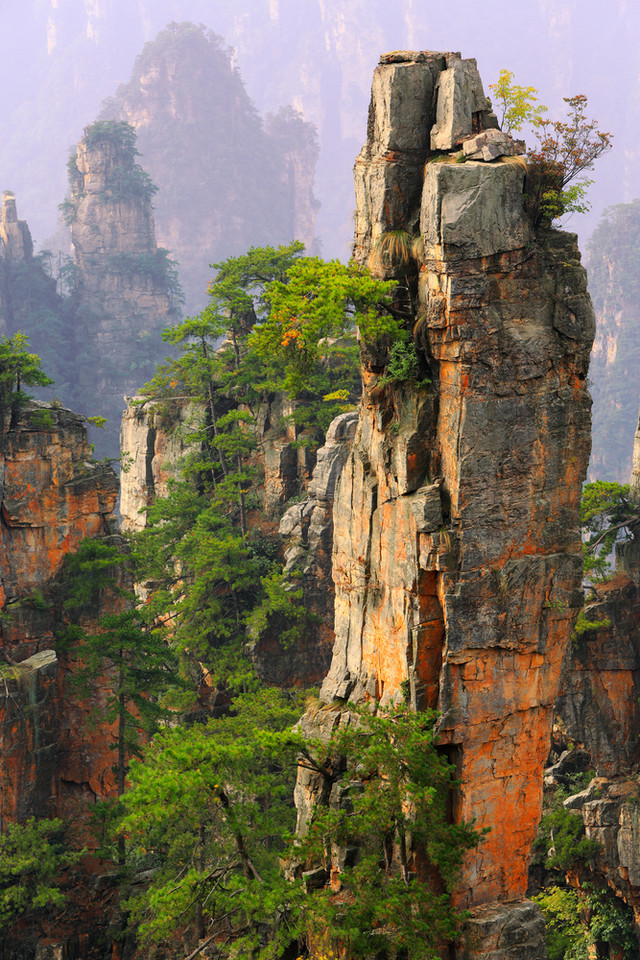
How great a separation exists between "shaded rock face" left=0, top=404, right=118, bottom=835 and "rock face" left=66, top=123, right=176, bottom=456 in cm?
3959

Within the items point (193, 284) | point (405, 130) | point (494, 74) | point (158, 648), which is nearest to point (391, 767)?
point (405, 130)

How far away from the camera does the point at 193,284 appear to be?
311ft

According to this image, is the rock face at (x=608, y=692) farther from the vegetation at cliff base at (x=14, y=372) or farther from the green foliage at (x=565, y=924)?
the vegetation at cliff base at (x=14, y=372)

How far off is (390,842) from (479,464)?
620 cm

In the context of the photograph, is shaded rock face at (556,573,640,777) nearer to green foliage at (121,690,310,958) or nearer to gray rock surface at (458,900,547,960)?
gray rock surface at (458,900,547,960)

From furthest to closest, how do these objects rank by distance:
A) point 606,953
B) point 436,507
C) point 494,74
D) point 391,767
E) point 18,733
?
point 494,74
point 18,733
point 606,953
point 436,507
point 391,767

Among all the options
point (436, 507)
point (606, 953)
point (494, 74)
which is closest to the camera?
point (436, 507)

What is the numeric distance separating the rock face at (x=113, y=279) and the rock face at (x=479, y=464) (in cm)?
5248

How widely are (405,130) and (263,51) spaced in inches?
4950

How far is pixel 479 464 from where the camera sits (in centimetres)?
1598

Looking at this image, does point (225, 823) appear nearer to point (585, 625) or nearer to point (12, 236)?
point (585, 625)

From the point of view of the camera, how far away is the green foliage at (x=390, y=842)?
14570 millimetres

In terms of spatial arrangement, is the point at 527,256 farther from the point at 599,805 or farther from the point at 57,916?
the point at 57,916

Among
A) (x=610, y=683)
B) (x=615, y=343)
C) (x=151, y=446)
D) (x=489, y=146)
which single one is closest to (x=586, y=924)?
(x=610, y=683)
